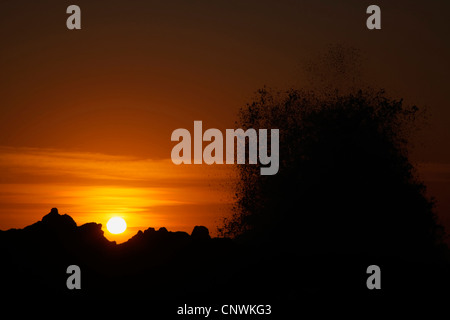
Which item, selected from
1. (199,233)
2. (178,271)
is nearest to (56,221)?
(178,271)

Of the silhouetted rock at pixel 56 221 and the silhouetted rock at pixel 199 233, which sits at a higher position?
the silhouetted rock at pixel 56 221

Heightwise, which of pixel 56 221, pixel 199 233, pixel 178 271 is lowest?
pixel 178 271

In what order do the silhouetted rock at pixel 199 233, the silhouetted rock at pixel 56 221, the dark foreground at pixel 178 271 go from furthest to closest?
1. the silhouetted rock at pixel 199 233
2. the silhouetted rock at pixel 56 221
3. the dark foreground at pixel 178 271

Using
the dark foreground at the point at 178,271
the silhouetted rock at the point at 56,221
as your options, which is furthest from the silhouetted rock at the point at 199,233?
the silhouetted rock at the point at 56,221

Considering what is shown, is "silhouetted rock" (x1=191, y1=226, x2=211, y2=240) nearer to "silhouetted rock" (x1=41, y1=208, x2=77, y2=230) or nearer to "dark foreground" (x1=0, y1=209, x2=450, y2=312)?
"dark foreground" (x1=0, y1=209, x2=450, y2=312)

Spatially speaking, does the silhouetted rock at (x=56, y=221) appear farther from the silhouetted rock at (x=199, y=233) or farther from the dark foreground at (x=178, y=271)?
the silhouetted rock at (x=199, y=233)

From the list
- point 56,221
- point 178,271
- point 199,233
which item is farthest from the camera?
point 199,233

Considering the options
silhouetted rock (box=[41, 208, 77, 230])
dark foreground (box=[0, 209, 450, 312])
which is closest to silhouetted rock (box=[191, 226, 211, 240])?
dark foreground (box=[0, 209, 450, 312])

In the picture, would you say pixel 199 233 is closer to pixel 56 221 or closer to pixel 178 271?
pixel 178 271

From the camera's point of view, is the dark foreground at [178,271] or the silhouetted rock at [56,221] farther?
the silhouetted rock at [56,221]

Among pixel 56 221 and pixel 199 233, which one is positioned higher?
pixel 56 221
